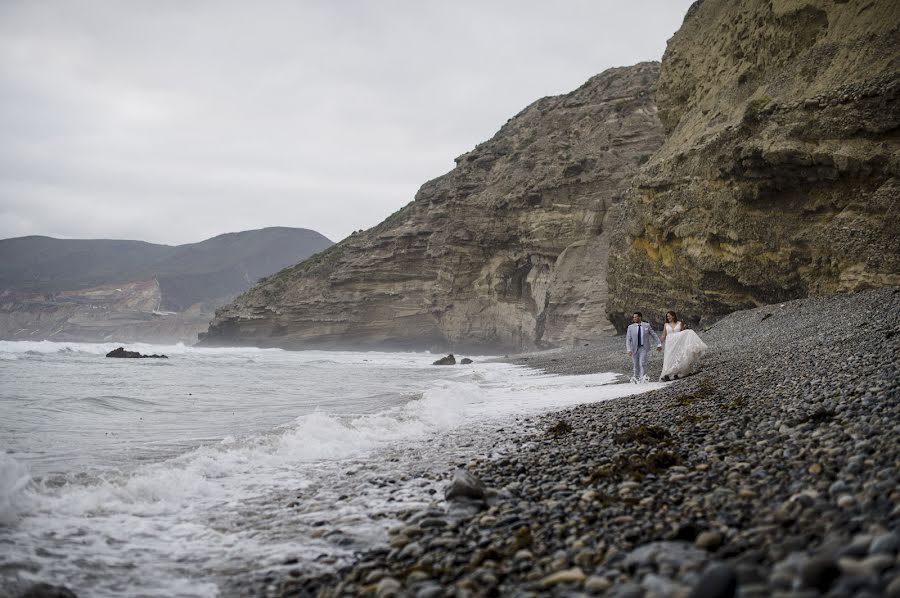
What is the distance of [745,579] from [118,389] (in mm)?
20291

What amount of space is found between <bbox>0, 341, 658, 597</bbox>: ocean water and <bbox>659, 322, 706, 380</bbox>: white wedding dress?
1276 millimetres

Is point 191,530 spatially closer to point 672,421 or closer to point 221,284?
point 672,421

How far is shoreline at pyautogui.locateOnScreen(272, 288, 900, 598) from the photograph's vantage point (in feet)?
8.84

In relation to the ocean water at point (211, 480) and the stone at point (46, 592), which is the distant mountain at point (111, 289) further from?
the stone at point (46, 592)

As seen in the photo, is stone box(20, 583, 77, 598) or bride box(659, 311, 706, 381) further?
bride box(659, 311, 706, 381)

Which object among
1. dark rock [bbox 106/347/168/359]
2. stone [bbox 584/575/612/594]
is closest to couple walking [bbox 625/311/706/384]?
stone [bbox 584/575/612/594]

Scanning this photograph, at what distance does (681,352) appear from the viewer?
14070mm

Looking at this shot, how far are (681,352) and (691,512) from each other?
11.0 metres

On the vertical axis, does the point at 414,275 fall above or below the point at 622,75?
below

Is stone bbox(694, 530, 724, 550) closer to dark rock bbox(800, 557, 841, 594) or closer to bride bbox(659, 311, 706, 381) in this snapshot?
dark rock bbox(800, 557, 841, 594)

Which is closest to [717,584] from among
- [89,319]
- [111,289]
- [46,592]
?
[46,592]

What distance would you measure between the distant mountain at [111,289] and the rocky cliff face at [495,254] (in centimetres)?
7030

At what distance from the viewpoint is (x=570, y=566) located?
3430 mm

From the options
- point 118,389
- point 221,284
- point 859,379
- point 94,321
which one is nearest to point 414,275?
point 118,389
